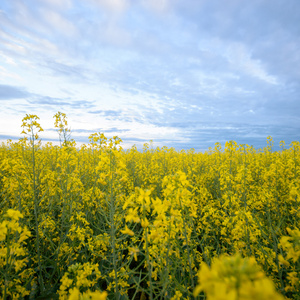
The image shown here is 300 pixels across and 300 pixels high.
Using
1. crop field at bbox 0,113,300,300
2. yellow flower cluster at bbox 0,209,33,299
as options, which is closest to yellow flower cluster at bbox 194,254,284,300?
crop field at bbox 0,113,300,300

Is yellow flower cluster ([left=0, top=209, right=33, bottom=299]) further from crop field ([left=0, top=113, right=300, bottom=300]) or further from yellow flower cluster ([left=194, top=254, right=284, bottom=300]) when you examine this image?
yellow flower cluster ([left=194, top=254, right=284, bottom=300])

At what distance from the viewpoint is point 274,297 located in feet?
1.91

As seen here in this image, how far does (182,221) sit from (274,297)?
181 centimetres

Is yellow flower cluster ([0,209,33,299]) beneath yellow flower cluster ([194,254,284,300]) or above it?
beneath

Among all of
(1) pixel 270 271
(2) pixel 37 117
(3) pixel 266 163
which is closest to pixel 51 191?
(2) pixel 37 117

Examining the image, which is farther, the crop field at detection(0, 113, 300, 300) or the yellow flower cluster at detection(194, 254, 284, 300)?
the crop field at detection(0, 113, 300, 300)

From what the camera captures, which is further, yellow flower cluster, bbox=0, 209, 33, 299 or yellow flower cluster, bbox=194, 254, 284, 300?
yellow flower cluster, bbox=0, 209, 33, 299

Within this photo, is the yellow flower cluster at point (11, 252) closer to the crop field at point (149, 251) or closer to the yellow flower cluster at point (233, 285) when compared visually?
the crop field at point (149, 251)

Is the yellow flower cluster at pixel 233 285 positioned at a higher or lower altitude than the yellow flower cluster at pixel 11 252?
higher

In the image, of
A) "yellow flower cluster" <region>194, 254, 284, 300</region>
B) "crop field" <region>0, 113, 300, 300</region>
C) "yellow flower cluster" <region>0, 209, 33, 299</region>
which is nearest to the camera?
"yellow flower cluster" <region>194, 254, 284, 300</region>

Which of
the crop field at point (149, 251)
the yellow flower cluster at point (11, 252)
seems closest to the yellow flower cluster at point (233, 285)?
the crop field at point (149, 251)

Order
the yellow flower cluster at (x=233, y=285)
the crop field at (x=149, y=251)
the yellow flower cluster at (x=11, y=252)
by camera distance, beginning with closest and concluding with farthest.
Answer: the yellow flower cluster at (x=233, y=285) → the crop field at (x=149, y=251) → the yellow flower cluster at (x=11, y=252)

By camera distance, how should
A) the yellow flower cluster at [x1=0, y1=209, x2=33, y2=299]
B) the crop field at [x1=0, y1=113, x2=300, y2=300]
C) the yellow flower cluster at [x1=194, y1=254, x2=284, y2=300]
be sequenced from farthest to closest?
1. the yellow flower cluster at [x1=0, y1=209, x2=33, y2=299]
2. the crop field at [x1=0, y1=113, x2=300, y2=300]
3. the yellow flower cluster at [x1=194, y1=254, x2=284, y2=300]

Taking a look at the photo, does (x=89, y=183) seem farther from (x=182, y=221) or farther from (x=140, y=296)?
(x=182, y=221)
